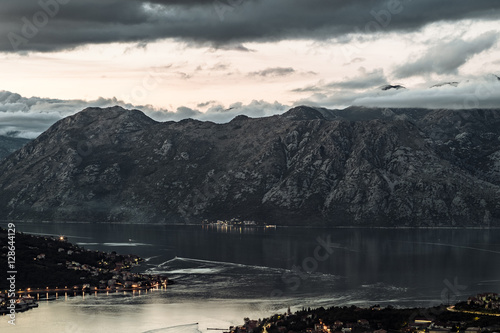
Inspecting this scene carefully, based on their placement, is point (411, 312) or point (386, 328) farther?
point (411, 312)

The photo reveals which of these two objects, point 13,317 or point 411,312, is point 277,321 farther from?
point 13,317

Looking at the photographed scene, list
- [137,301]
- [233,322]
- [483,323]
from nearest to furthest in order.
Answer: [483,323] < [233,322] < [137,301]

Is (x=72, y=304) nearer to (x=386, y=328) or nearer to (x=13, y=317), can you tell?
(x=13, y=317)

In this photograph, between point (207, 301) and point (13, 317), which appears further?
point (207, 301)

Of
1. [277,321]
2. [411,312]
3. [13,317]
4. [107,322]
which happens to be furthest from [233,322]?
[13,317]

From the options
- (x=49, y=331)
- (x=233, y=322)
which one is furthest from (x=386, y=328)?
(x=49, y=331)

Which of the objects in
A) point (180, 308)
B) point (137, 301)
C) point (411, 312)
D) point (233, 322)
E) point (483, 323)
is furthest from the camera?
point (137, 301)
